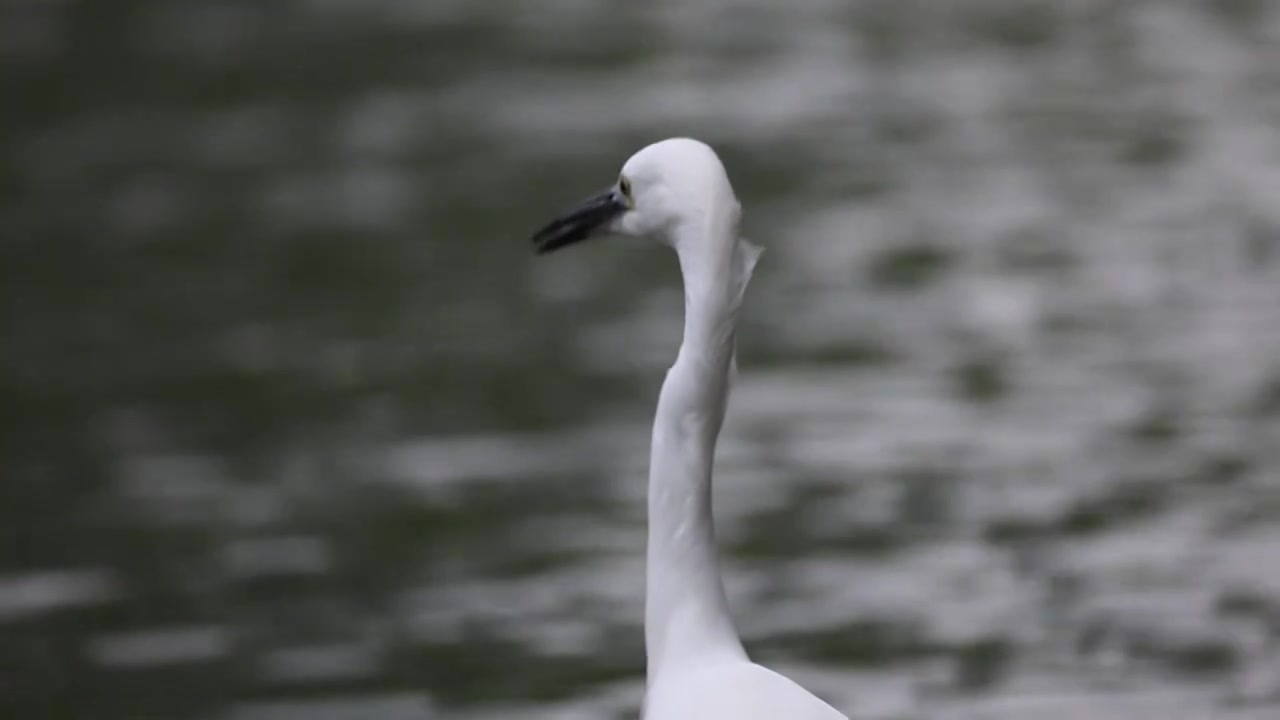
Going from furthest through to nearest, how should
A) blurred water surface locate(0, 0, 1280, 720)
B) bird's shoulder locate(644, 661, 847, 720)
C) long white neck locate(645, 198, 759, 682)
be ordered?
blurred water surface locate(0, 0, 1280, 720) → long white neck locate(645, 198, 759, 682) → bird's shoulder locate(644, 661, 847, 720)

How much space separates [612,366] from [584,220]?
4262 mm

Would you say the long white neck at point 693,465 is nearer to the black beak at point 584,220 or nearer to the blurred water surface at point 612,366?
the black beak at point 584,220

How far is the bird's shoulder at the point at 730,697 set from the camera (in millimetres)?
3359

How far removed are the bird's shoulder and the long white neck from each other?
0.18 feet

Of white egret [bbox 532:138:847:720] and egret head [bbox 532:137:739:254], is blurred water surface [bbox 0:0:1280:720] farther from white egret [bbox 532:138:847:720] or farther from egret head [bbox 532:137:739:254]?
egret head [bbox 532:137:739:254]

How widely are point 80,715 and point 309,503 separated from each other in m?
1.54

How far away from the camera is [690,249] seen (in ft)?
11.4

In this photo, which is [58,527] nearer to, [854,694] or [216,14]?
[854,694]

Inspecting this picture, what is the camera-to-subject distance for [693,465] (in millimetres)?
3586

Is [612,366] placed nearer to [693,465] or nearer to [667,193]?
[693,465]

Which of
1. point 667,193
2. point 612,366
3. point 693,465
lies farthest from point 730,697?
point 612,366

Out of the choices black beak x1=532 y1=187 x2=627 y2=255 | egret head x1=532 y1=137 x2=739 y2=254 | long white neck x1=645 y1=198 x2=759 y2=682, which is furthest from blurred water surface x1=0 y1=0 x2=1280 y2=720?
egret head x1=532 y1=137 x2=739 y2=254

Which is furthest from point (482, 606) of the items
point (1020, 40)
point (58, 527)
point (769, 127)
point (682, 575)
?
point (1020, 40)

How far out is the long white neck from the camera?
3469mm
